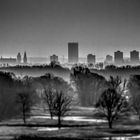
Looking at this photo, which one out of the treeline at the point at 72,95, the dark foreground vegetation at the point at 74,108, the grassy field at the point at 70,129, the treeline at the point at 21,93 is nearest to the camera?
the grassy field at the point at 70,129

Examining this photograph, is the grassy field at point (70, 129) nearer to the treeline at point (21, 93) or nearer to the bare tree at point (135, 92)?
the bare tree at point (135, 92)

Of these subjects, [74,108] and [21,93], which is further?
[74,108]

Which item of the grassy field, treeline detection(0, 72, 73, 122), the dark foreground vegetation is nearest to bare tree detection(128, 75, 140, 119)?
the dark foreground vegetation

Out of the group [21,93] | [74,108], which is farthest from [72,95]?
[21,93]

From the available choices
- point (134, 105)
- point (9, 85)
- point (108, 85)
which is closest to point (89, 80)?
point (108, 85)

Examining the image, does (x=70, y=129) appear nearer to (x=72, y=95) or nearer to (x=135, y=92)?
(x=135, y=92)

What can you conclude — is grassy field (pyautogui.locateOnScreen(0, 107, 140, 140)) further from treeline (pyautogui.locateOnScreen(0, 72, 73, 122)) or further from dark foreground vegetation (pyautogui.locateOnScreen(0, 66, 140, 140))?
treeline (pyautogui.locateOnScreen(0, 72, 73, 122))

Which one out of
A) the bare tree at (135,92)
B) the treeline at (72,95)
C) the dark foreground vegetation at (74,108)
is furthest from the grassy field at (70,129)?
the bare tree at (135,92)

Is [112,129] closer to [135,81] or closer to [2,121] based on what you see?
[2,121]
